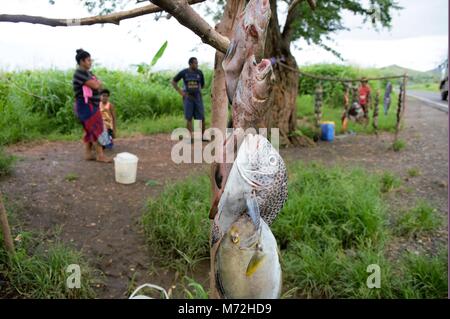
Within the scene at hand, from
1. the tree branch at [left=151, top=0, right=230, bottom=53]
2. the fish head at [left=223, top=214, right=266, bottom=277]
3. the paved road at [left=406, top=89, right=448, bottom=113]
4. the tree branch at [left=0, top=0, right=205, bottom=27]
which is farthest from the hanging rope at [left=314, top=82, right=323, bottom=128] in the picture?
the paved road at [left=406, top=89, right=448, bottom=113]

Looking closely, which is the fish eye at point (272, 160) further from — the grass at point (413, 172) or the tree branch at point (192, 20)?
the grass at point (413, 172)

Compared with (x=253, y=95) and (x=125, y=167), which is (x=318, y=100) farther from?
(x=253, y=95)

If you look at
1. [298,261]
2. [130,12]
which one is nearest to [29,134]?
[298,261]

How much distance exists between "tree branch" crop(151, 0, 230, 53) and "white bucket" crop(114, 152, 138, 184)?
4014 millimetres

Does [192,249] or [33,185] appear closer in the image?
[192,249]

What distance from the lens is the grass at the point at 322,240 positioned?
3.17 meters

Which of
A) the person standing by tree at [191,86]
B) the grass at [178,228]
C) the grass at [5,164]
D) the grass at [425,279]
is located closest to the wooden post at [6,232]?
the grass at [178,228]

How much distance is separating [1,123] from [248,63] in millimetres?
7179

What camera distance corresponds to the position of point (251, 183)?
2.82 ft

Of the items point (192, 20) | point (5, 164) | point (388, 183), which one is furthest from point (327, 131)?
point (192, 20)

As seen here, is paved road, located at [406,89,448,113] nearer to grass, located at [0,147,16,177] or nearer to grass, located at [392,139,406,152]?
grass, located at [392,139,406,152]

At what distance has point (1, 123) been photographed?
6.93 m

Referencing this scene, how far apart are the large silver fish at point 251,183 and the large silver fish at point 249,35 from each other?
7.7 inches
